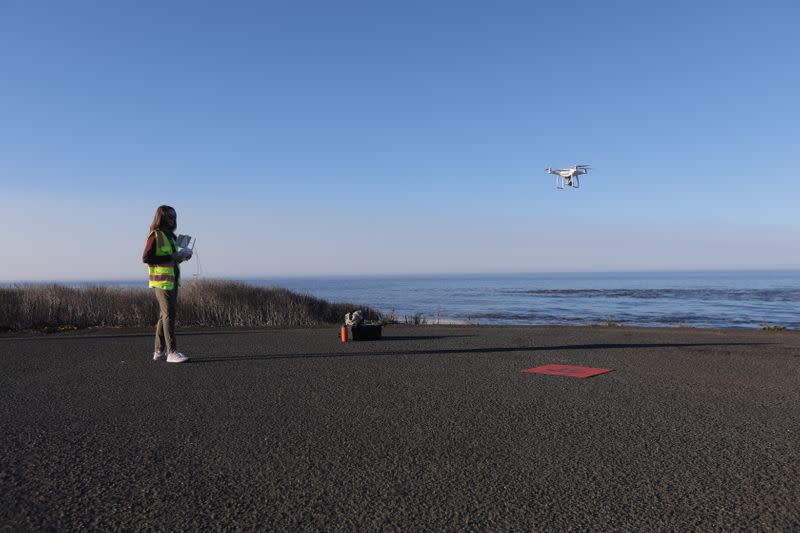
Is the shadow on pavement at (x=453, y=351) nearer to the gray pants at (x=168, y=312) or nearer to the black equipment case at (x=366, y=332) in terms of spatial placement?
the gray pants at (x=168, y=312)

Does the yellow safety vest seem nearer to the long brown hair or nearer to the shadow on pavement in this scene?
the long brown hair

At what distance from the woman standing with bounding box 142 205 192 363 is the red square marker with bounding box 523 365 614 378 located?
5277 mm

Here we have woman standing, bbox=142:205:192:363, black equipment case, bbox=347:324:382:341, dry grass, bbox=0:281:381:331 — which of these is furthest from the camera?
dry grass, bbox=0:281:381:331

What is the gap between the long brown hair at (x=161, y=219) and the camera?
866 cm

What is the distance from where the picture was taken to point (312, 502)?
331 cm

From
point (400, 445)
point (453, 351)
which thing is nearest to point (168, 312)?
point (453, 351)

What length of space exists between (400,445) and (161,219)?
19.4 ft

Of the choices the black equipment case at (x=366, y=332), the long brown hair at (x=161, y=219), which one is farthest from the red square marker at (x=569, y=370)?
the long brown hair at (x=161, y=219)

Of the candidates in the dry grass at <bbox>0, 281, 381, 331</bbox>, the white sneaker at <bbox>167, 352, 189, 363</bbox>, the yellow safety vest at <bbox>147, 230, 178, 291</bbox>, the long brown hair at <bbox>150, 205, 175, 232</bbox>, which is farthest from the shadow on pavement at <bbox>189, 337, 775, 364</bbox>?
the dry grass at <bbox>0, 281, 381, 331</bbox>

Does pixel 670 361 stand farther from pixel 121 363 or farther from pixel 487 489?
pixel 121 363

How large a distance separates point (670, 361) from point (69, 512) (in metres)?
8.10

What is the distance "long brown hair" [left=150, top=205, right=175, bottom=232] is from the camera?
8656 millimetres

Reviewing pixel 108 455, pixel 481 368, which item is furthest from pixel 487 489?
pixel 481 368

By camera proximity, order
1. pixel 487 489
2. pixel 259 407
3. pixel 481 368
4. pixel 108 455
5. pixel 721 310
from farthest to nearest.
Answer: pixel 721 310 < pixel 481 368 < pixel 259 407 < pixel 108 455 < pixel 487 489
